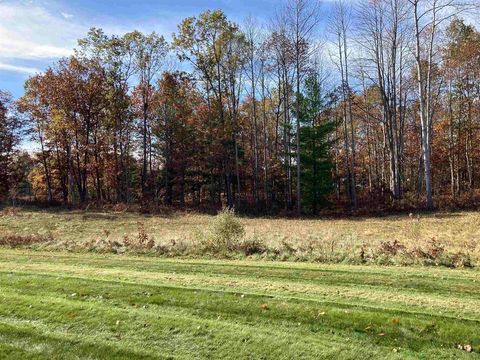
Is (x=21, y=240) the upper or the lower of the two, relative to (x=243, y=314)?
upper

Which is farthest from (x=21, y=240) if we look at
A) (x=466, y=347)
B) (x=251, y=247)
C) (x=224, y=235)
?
(x=466, y=347)

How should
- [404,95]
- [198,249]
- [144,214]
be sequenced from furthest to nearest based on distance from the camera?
1. [404,95]
2. [144,214]
3. [198,249]

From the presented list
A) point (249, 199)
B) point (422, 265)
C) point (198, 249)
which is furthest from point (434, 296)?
point (249, 199)

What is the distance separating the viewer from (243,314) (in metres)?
5.65

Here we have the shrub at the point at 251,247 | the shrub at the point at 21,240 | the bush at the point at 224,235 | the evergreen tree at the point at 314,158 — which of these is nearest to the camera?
the shrub at the point at 251,247

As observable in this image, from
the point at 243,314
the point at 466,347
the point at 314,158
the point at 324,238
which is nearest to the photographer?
the point at 466,347

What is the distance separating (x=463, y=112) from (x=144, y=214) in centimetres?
2622

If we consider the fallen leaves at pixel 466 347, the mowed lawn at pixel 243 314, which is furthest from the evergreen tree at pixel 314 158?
the fallen leaves at pixel 466 347

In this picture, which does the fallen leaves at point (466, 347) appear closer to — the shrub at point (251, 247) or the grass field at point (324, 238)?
the grass field at point (324, 238)

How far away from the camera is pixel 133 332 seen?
16.6 feet

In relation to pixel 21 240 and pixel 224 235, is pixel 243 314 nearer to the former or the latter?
pixel 224 235

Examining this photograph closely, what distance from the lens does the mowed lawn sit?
4.53 meters

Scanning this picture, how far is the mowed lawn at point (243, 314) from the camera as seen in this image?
14.9 ft

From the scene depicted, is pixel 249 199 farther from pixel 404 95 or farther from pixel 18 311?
pixel 18 311
